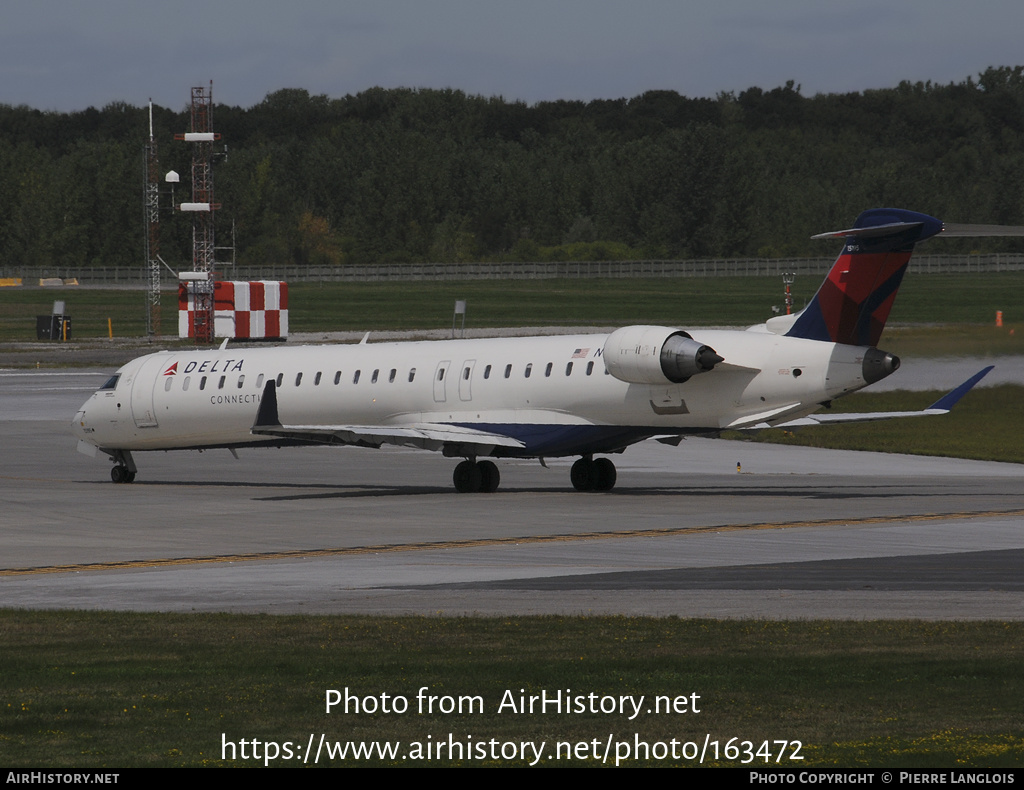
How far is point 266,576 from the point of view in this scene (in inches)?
858

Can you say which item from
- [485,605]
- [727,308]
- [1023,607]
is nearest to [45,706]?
[485,605]

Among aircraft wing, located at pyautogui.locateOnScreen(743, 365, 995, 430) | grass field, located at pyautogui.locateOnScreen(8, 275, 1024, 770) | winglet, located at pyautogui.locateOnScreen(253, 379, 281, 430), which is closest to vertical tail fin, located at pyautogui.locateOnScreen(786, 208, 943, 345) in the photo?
aircraft wing, located at pyautogui.locateOnScreen(743, 365, 995, 430)

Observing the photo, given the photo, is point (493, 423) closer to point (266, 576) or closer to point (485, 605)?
point (266, 576)

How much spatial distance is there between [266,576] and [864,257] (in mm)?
14303

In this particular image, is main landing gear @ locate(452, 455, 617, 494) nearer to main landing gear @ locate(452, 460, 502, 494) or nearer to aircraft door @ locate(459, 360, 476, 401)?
main landing gear @ locate(452, 460, 502, 494)

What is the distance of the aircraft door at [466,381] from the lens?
34406 millimetres

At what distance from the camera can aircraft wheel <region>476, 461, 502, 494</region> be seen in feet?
112

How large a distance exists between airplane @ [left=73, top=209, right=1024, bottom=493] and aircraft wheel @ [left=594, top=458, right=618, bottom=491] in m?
0.03

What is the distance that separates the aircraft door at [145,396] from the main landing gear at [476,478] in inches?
323

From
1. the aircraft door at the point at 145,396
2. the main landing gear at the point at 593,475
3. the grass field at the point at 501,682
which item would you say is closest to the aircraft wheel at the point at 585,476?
the main landing gear at the point at 593,475

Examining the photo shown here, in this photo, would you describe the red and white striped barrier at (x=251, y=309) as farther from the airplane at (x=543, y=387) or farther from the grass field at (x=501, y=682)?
the grass field at (x=501, y=682)

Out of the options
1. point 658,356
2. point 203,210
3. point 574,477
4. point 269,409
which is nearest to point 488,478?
point 574,477

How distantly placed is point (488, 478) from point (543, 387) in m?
2.28

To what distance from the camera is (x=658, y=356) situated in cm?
3136
